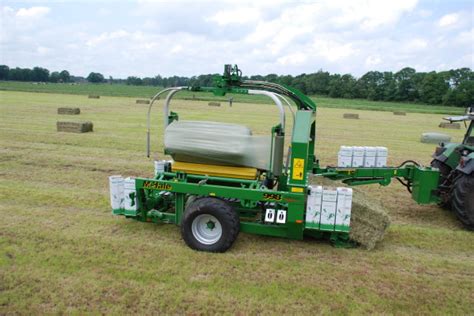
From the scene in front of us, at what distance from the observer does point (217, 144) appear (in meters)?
5.62

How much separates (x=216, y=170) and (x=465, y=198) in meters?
3.92

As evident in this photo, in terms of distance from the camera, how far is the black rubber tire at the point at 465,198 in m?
6.38

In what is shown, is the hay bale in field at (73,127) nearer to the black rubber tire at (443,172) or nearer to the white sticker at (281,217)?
the white sticker at (281,217)

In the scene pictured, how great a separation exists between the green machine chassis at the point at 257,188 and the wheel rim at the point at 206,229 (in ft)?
0.95

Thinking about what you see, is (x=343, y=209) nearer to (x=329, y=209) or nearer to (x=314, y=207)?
(x=329, y=209)

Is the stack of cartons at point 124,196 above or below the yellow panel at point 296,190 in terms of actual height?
below

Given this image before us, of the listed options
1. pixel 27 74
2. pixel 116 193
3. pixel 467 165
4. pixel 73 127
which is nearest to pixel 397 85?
pixel 73 127

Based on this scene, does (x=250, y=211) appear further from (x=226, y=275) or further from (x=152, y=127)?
(x=152, y=127)

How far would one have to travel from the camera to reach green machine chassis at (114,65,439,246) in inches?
206

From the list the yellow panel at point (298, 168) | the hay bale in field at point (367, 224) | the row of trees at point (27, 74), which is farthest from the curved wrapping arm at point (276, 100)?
the row of trees at point (27, 74)

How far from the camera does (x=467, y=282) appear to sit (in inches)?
192

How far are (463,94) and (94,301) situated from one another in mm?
64837

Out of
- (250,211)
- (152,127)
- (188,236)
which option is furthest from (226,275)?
(152,127)


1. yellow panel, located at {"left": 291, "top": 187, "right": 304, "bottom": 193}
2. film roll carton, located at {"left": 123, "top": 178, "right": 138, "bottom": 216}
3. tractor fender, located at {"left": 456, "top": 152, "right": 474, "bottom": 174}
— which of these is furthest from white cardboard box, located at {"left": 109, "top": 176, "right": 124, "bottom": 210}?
tractor fender, located at {"left": 456, "top": 152, "right": 474, "bottom": 174}
